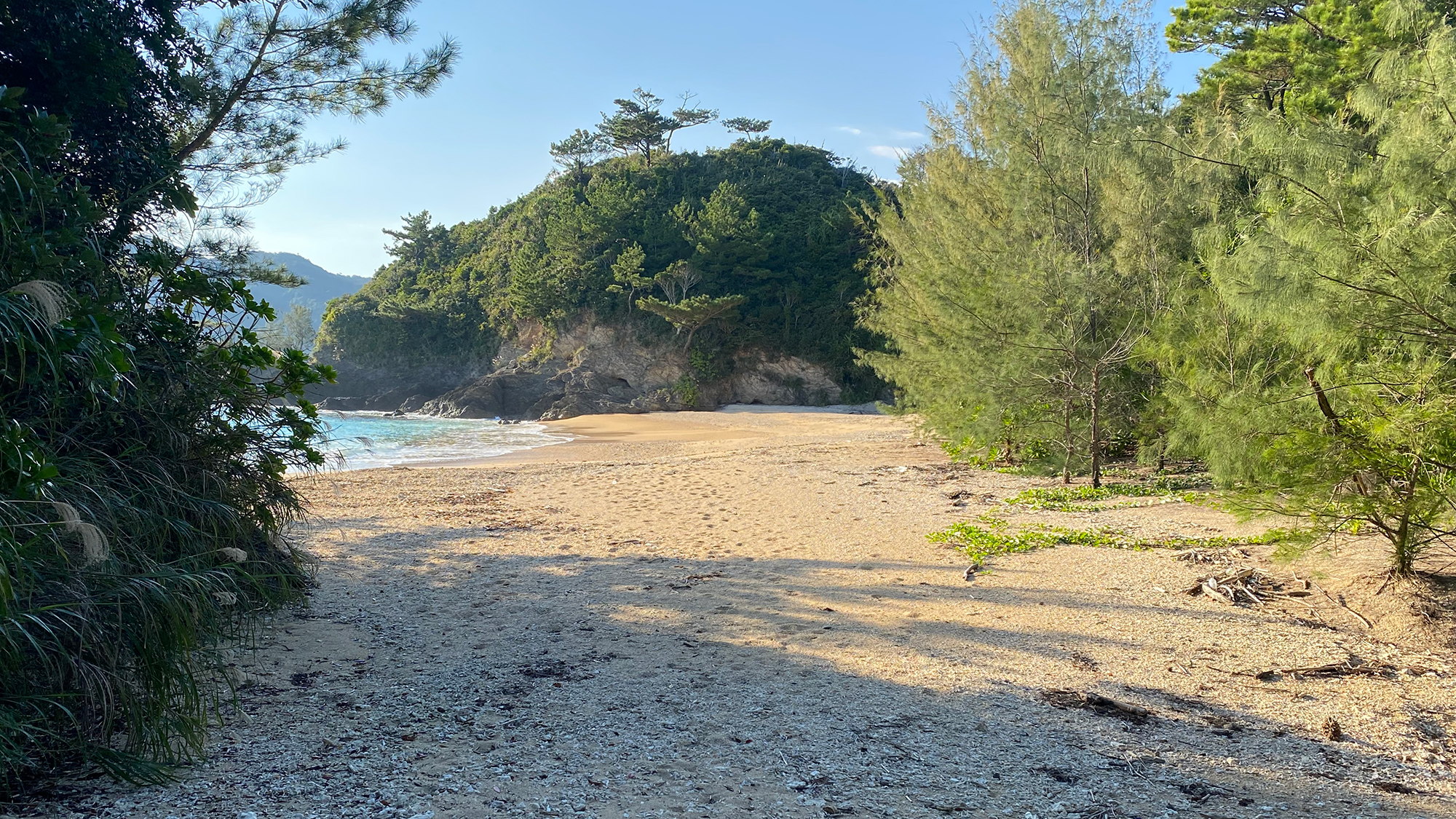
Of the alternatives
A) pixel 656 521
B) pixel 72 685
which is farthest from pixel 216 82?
pixel 656 521

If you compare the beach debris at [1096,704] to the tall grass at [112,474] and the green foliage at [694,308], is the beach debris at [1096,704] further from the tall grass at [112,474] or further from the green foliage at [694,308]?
the green foliage at [694,308]

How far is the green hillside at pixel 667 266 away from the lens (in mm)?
40312

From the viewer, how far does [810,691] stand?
414 centimetres

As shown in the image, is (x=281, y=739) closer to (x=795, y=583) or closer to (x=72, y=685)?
(x=72, y=685)

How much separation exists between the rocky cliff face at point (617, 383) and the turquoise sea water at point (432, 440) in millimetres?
2273

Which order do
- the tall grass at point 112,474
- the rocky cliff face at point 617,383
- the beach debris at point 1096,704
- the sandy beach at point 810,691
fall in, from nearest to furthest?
1. the tall grass at point 112,474
2. the sandy beach at point 810,691
3. the beach debris at point 1096,704
4. the rocky cliff face at point 617,383

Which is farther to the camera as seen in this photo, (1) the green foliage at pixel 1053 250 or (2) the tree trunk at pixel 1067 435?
(2) the tree trunk at pixel 1067 435

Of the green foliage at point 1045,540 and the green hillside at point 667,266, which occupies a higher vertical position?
the green hillside at point 667,266

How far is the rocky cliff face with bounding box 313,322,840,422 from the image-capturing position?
128 feet

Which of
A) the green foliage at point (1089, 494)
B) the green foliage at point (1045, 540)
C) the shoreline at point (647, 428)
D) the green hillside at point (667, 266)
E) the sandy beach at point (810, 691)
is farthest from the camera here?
the green hillside at point (667, 266)

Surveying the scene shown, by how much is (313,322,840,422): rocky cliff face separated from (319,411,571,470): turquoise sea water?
227 centimetres

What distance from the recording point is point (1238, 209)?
7383 millimetres

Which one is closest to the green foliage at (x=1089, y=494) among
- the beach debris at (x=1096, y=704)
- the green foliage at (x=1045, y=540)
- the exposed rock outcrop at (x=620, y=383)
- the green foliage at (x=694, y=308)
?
the green foliage at (x=1045, y=540)

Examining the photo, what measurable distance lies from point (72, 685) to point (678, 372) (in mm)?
37439
